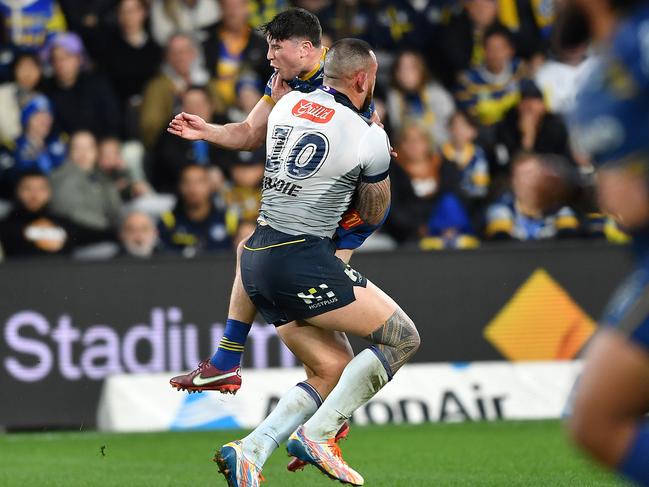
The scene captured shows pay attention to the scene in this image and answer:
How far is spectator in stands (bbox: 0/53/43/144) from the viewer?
485 inches

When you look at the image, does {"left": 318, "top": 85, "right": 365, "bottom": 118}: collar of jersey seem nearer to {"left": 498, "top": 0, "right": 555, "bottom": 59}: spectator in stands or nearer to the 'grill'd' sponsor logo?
the 'grill'd' sponsor logo

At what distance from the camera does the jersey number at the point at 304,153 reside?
6.09m

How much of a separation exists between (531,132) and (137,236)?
4037 mm

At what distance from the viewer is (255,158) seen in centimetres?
1188

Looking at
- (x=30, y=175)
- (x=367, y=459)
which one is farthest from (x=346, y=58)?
(x=30, y=175)

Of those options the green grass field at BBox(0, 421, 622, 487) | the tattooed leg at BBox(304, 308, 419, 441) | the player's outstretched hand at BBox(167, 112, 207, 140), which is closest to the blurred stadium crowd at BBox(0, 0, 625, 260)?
the green grass field at BBox(0, 421, 622, 487)

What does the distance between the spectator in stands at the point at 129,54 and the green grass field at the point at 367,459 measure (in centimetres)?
403

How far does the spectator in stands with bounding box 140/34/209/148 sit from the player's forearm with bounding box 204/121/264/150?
5722 millimetres

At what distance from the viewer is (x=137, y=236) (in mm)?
11320

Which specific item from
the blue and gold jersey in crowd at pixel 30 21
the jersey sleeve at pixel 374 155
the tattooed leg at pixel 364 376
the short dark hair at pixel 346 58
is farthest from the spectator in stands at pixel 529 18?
the tattooed leg at pixel 364 376

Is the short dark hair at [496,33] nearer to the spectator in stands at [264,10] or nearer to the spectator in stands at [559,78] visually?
the spectator in stands at [559,78]

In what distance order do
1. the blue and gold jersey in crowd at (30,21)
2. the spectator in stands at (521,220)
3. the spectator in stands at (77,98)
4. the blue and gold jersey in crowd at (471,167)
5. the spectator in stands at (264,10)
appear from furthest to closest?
the spectator in stands at (264,10), the blue and gold jersey in crowd at (30,21), the spectator in stands at (77,98), the blue and gold jersey in crowd at (471,167), the spectator in stands at (521,220)

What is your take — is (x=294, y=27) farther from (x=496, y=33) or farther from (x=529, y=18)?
(x=529, y=18)

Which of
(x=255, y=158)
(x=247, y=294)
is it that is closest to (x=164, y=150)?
(x=255, y=158)
